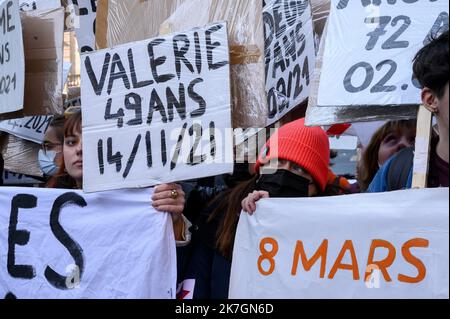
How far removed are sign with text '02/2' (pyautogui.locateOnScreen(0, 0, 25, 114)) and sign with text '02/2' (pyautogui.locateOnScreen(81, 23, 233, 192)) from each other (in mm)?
641

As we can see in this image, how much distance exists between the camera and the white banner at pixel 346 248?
2006 millimetres

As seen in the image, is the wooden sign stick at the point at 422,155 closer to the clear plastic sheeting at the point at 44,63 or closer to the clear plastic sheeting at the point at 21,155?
the clear plastic sheeting at the point at 44,63

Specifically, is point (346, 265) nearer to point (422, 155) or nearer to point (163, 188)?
point (422, 155)

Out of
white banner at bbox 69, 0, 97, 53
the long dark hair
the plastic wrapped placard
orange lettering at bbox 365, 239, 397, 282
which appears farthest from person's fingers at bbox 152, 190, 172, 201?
white banner at bbox 69, 0, 97, 53

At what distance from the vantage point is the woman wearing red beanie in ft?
8.41

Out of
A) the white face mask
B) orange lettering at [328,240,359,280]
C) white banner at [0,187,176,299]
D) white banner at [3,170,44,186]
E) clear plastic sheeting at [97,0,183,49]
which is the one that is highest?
clear plastic sheeting at [97,0,183,49]

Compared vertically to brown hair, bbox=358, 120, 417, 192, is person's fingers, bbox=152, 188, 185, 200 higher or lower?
higher

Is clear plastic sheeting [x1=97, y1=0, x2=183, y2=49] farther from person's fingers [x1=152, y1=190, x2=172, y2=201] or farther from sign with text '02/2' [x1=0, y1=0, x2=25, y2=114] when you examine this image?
person's fingers [x1=152, y1=190, x2=172, y2=201]

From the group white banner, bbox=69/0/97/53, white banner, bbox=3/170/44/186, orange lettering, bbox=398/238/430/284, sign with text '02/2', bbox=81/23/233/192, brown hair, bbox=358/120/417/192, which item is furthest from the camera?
white banner, bbox=3/170/44/186

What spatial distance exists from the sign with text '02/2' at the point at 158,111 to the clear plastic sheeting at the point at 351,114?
0.97ft

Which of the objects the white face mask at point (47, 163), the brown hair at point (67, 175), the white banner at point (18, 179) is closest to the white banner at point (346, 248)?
the brown hair at point (67, 175)

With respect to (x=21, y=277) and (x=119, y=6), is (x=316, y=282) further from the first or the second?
(x=119, y=6)

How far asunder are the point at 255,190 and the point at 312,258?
428mm

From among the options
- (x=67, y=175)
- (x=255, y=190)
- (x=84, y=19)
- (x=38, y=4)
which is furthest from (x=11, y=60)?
(x=255, y=190)
